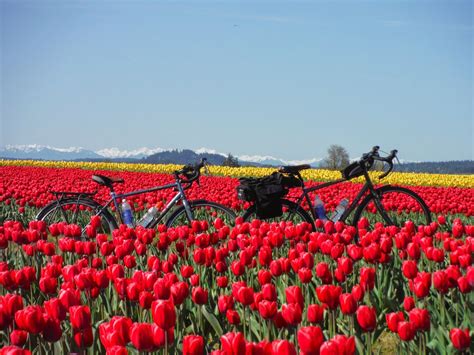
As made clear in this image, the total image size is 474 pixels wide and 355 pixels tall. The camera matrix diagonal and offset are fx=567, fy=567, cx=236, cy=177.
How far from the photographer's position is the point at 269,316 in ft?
9.82

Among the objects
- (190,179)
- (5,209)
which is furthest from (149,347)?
(5,209)

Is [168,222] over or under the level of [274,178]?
under

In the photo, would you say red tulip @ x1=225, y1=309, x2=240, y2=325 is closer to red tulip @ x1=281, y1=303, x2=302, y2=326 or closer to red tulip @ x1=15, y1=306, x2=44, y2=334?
red tulip @ x1=281, y1=303, x2=302, y2=326

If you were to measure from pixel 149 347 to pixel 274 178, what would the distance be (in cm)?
514

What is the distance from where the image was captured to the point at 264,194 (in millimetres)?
7195

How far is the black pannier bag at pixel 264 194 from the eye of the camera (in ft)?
23.6

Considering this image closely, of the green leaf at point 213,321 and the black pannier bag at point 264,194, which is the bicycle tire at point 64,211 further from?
the green leaf at point 213,321

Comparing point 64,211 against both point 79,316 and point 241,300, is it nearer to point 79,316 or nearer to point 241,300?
point 241,300

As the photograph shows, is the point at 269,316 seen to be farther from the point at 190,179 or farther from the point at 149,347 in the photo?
the point at 190,179

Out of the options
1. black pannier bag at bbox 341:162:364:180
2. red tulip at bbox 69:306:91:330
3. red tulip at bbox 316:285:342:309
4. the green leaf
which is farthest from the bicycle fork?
red tulip at bbox 69:306:91:330

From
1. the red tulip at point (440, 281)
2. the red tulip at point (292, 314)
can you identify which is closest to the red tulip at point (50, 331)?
the red tulip at point (292, 314)

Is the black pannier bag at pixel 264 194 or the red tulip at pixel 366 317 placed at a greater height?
the black pannier bag at pixel 264 194

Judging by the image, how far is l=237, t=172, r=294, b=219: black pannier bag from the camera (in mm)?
7191


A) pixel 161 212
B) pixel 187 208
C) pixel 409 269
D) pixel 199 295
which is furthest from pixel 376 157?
pixel 199 295
